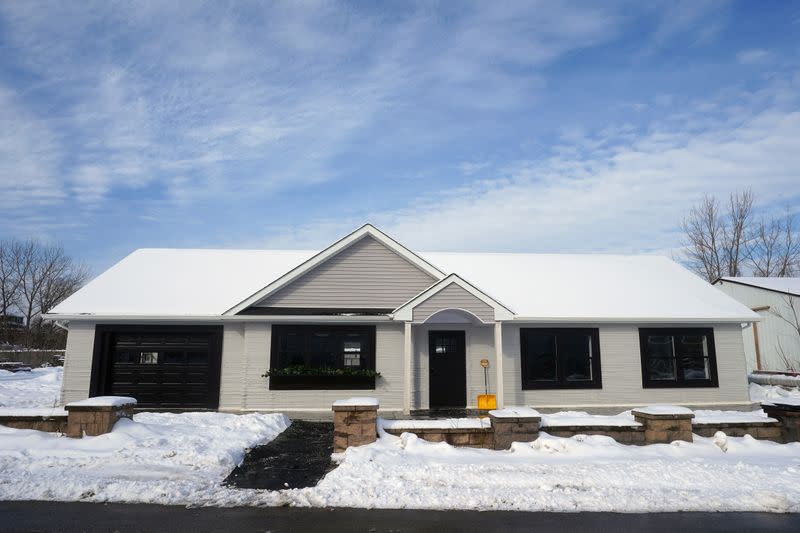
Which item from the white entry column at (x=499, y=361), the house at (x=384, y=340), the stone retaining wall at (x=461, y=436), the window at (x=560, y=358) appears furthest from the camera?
the window at (x=560, y=358)

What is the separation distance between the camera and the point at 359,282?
1535 cm

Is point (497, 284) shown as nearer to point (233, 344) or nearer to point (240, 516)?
point (233, 344)

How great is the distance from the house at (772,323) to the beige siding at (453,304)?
16557 millimetres

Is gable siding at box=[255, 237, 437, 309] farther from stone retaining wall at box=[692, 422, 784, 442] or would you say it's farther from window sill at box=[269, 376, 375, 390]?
stone retaining wall at box=[692, 422, 784, 442]

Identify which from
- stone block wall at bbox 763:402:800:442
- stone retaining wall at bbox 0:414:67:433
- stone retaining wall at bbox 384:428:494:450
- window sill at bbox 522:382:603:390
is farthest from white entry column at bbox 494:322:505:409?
stone retaining wall at bbox 0:414:67:433

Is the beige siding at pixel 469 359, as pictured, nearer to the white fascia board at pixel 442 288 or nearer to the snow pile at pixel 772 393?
the white fascia board at pixel 442 288

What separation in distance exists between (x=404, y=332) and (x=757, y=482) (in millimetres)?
8816

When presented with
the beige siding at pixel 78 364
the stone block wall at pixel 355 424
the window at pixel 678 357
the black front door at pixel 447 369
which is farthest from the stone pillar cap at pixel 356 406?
the window at pixel 678 357

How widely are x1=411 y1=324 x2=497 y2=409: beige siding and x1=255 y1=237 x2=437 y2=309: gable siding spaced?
1.28m

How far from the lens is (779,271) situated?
3934 cm

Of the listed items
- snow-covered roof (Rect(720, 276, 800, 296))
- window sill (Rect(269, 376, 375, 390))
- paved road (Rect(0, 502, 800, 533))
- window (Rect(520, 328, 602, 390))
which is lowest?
paved road (Rect(0, 502, 800, 533))

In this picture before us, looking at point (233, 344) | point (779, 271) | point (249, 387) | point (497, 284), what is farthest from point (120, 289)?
point (779, 271)

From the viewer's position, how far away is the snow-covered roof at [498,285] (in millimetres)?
15074

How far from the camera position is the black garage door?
1462 centimetres
